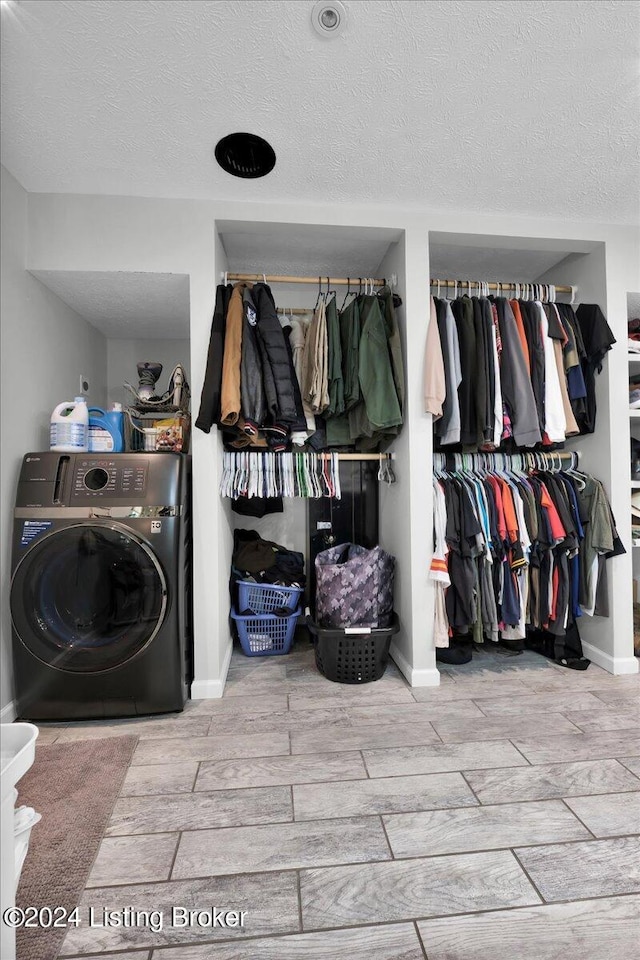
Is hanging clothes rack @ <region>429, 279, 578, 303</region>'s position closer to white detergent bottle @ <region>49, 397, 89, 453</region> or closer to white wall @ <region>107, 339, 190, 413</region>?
white wall @ <region>107, 339, 190, 413</region>

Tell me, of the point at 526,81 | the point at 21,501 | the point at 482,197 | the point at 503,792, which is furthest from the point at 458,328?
the point at 21,501

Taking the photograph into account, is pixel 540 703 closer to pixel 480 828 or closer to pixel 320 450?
pixel 480 828

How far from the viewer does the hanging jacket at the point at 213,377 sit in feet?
7.07

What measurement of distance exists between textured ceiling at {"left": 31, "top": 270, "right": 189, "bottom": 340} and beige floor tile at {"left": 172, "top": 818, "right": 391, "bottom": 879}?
232 cm

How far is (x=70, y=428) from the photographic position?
209cm

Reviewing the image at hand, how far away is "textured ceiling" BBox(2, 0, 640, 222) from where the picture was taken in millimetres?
1379

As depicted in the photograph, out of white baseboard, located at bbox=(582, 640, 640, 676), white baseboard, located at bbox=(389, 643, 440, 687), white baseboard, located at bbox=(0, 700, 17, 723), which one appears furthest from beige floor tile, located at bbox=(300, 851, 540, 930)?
white baseboard, located at bbox=(582, 640, 640, 676)

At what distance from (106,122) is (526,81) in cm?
157

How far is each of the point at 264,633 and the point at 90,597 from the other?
1.08 m

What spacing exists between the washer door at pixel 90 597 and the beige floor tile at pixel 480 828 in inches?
48.6

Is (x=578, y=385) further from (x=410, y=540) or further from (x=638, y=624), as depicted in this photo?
(x=638, y=624)

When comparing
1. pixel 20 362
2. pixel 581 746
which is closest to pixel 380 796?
pixel 581 746

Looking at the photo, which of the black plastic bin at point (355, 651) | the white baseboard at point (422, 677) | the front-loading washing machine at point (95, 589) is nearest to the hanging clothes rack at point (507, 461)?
the black plastic bin at point (355, 651)

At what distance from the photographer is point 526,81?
160 cm
